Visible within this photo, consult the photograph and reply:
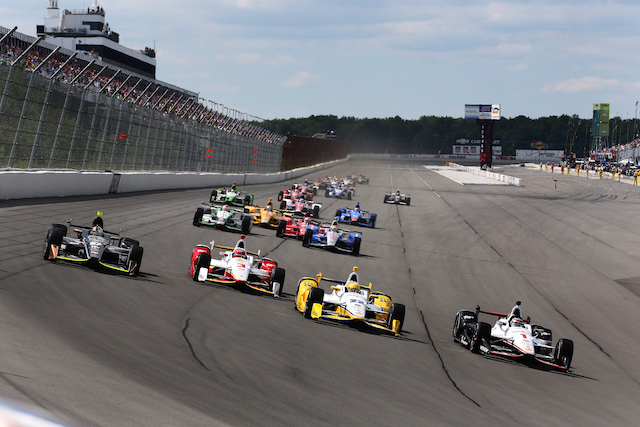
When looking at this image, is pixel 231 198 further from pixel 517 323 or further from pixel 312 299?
pixel 517 323

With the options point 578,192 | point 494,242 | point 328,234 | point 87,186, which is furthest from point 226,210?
point 578,192

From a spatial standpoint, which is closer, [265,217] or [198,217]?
[198,217]

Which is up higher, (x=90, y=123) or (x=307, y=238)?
(x=90, y=123)

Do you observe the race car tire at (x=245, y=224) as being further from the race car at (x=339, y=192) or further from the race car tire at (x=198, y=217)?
the race car at (x=339, y=192)

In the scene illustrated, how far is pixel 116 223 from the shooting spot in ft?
66.4

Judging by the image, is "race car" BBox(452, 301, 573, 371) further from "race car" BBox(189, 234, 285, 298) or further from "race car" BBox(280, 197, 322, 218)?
"race car" BBox(280, 197, 322, 218)

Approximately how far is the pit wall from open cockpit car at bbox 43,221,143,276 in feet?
31.3

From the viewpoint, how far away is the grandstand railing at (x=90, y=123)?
2173cm

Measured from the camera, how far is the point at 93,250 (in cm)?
1286

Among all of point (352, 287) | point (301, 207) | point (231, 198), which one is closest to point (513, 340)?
point (352, 287)

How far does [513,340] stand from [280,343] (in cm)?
414

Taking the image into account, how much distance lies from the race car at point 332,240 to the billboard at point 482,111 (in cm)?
9932

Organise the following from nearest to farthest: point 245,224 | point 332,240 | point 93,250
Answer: point 93,250 → point 332,240 → point 245,224

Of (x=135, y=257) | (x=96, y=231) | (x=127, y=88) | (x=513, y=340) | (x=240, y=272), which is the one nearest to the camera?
(x=513, y=340)
